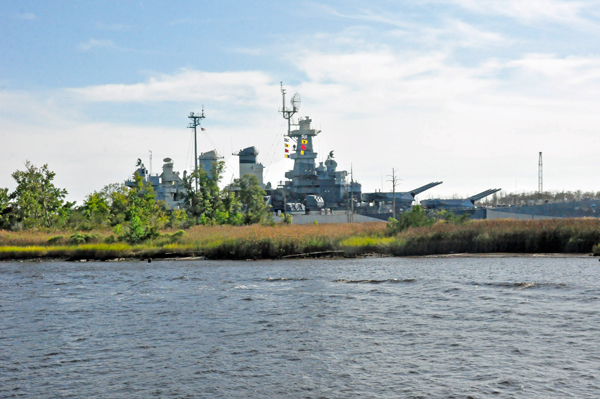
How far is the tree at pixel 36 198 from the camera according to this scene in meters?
68.1

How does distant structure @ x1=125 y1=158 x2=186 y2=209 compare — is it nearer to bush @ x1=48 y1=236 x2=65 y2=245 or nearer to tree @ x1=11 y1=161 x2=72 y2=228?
tree @ x1=11 y1=161 x2=72 y2=228

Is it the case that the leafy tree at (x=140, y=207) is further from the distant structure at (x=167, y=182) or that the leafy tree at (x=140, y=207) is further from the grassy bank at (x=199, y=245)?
the distant structure at (x=167, y=182)

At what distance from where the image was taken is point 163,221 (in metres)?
65.9

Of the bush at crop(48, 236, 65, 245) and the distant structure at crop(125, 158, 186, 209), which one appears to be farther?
the distant structure at crop(125, 158, 186, 209)

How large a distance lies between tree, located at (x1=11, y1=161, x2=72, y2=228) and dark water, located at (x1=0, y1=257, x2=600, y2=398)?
38984 mm

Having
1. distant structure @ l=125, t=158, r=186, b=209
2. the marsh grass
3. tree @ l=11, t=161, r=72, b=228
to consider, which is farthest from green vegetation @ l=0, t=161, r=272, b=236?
the marsh grass

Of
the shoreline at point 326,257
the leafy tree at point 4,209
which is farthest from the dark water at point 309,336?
the leafy tree at point 4,209

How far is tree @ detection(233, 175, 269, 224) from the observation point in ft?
265

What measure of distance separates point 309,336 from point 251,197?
219 ft

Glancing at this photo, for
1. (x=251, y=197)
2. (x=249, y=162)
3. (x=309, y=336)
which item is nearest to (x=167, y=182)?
(x=249, y=162)

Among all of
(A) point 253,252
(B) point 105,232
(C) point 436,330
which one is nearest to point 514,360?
(C) point 436,330

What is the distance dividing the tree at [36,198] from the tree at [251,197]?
75.5 ft

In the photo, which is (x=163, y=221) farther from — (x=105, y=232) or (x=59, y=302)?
(x=59, y=302)

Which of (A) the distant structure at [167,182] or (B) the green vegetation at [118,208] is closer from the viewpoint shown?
(B) the green vegetation at [118,208]
